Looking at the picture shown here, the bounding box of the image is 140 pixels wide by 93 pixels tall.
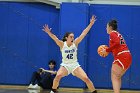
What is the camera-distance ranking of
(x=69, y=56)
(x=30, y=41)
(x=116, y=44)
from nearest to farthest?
(x=116, y=44) → (x=69, y=56) → (x=30, y=41)

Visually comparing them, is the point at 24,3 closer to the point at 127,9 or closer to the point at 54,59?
the point at 54,59

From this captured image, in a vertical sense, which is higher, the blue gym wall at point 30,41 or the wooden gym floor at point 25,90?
the blue gym wall at point 30,41

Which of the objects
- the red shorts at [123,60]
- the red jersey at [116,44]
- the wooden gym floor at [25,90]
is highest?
the red jersey at [116,44]

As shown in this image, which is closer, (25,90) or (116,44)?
(116,44)

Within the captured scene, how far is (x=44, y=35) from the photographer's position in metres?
12.9

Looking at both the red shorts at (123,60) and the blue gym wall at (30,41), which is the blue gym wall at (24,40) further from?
the red shorts at (123,60)

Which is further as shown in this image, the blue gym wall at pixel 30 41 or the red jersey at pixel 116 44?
the blue gym wall at pixel 30 41

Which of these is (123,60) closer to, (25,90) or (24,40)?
(25,90)

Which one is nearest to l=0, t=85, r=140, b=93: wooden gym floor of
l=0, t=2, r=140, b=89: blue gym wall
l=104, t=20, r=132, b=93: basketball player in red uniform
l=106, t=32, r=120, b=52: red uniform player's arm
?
l=0, t=2, r=140, b=89: blue gym wall

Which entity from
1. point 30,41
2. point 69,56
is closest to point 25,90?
point 30,41

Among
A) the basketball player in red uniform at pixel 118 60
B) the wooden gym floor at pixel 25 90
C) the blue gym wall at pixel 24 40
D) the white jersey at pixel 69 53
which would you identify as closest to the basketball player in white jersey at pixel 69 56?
the white jersey at pixel 69 53

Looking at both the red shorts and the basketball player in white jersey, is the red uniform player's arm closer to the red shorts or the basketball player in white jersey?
the red shorts

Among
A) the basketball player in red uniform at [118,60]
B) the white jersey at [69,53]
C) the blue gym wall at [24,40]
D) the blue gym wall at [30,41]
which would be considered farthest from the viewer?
the blue gym wall at [24,40]

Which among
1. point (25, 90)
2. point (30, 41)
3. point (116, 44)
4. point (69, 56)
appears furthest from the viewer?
point (30, 41)
